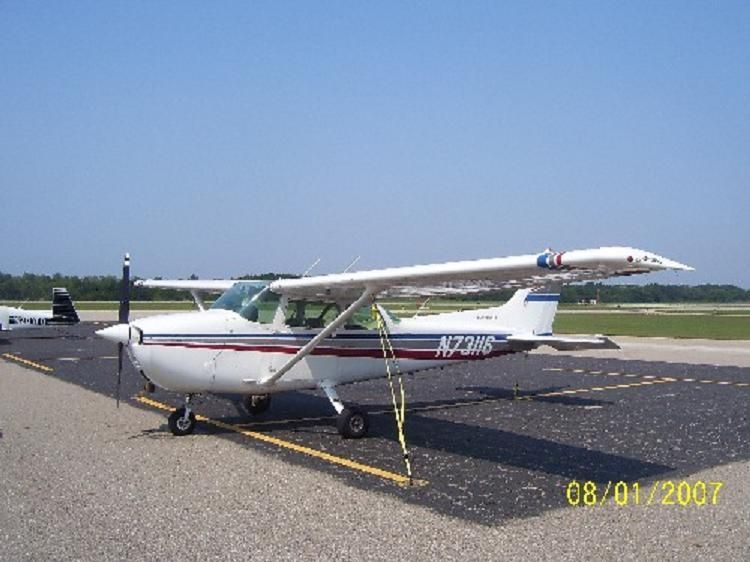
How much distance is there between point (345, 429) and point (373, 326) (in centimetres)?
204

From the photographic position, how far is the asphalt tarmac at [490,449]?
6.44 m

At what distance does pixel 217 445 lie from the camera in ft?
31.6

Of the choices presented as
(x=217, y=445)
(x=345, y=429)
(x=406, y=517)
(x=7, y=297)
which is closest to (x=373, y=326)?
(x=345, y=429)

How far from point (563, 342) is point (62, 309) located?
1082 inches

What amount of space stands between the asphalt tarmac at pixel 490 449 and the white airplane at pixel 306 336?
75 centimetres

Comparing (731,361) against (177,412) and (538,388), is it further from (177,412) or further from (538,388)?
(177,412)

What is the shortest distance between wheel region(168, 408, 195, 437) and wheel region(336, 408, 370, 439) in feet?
6.89

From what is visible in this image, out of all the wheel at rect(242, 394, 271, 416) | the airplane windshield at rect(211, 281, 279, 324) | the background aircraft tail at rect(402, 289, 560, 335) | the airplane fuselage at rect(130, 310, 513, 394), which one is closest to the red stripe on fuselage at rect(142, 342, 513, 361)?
the airplane fuselage at rect(130, 310, 513, 394)

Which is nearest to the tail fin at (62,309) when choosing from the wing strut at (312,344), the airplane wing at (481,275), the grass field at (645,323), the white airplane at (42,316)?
the white airplane at (42,316)

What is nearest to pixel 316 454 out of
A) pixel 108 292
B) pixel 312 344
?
pixel 312 344

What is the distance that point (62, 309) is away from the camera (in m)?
33.9

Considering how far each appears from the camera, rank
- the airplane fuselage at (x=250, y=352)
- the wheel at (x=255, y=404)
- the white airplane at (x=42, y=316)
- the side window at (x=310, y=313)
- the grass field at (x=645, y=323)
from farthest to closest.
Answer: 1. the grass field at (x=645, y=323)
2. the white airplane at (x=42, y=316)
3. the wheel at (x=255, y=404)
4. the side window at (x=310, y=313)
5. the airplane fuselage at (x=250, y=352)

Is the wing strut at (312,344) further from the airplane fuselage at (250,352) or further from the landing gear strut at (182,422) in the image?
the landing gear strut at (182,422)
